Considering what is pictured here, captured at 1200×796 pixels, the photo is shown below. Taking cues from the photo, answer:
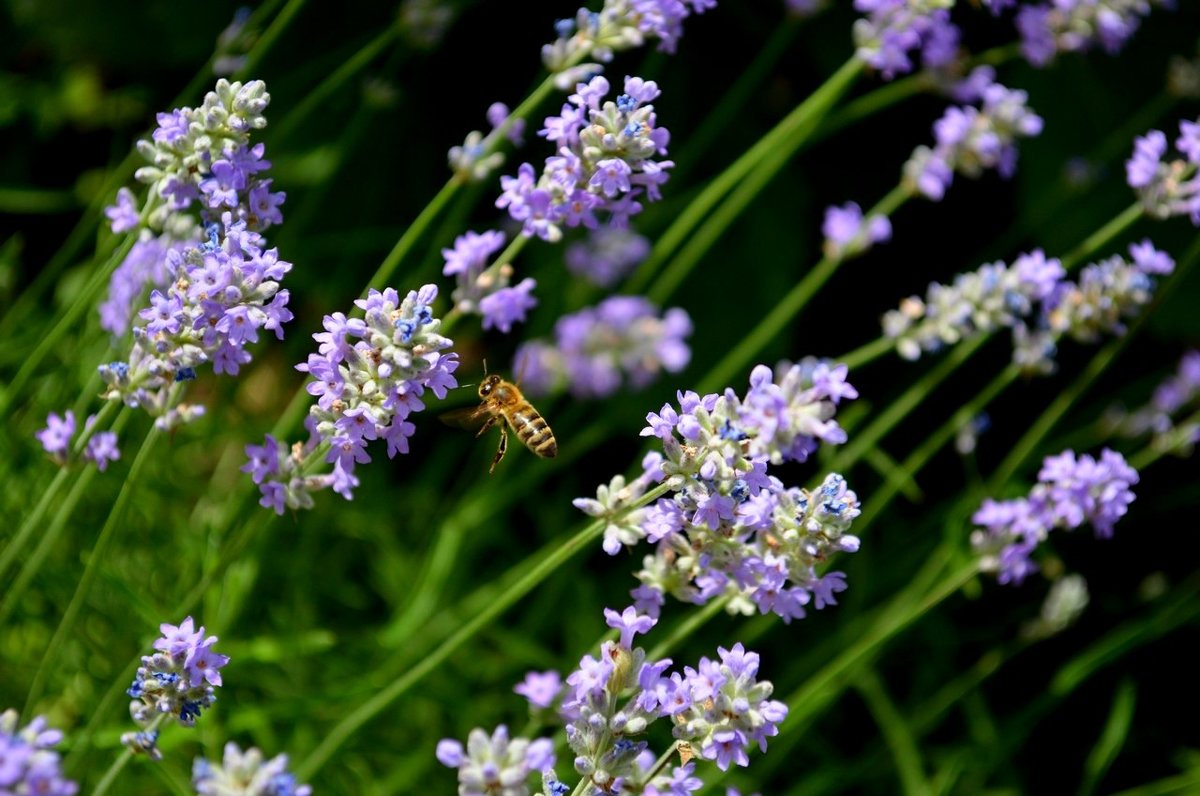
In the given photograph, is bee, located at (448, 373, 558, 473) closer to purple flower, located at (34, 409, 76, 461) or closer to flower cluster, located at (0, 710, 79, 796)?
purple flower, located at (34, 409, 76, 461)

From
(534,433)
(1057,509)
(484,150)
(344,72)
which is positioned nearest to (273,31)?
(344,72)

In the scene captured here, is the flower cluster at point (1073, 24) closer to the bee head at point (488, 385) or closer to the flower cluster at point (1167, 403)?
the flower cluster at point (1167, 403)

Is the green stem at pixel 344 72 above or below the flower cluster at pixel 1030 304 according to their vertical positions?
above

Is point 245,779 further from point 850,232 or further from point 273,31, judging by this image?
point 850,232

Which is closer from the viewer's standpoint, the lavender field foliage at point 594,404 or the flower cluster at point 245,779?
the flower cluster at point 245,779

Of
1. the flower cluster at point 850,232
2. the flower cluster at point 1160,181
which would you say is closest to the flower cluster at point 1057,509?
the flower cluster at point 1160,181

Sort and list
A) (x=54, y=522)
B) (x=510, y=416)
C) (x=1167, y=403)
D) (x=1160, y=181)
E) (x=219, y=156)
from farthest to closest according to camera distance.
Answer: (x=1167, y=403) → (x=1160, y=181) → (x=510, y=416) → (x=54, y=522) → (x=219, y=156)

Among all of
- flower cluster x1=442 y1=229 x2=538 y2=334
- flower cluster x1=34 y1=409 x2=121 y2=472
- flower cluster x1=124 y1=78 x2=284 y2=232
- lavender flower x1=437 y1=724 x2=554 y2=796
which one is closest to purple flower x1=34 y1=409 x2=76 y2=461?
flower cluster x1=34 y1=409 x2=121 y2=472
